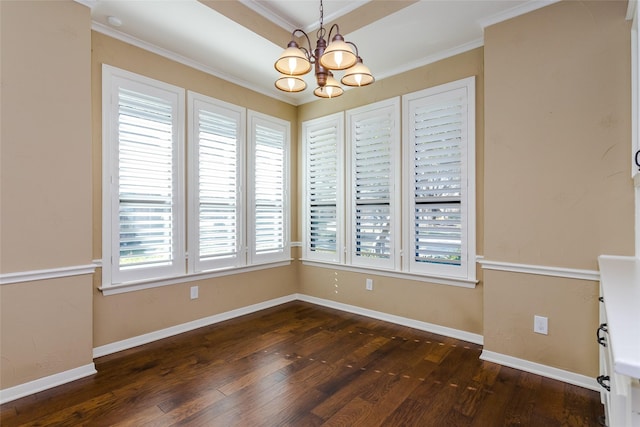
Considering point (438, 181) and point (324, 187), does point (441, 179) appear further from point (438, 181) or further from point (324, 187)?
point (324, 187)

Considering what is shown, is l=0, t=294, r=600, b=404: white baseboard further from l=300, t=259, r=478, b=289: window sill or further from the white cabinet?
the white cabinet

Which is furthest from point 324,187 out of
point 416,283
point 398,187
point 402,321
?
point 402,321

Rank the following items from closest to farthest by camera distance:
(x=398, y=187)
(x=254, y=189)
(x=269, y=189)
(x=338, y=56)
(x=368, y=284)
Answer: (x=338, y=56) < (x=398, y=187) < (x=368, y=284) < (x=254, y=189) < (x=269, y=189)

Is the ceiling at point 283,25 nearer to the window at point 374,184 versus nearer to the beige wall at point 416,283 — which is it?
the beige wall at point 416,283

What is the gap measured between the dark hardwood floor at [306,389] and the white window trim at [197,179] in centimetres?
83

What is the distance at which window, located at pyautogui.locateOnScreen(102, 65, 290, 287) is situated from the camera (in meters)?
2.88

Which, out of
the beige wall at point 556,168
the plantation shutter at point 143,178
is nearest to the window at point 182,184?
the plantation shutter at point 143,178

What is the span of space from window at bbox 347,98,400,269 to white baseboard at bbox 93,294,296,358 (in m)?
1.28

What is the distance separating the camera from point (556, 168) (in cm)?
243

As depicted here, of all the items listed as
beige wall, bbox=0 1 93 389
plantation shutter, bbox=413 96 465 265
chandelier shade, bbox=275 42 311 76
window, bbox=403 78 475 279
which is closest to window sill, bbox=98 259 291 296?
beige wall, bbox=0 1 93 389

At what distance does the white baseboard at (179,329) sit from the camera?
2.85 metres

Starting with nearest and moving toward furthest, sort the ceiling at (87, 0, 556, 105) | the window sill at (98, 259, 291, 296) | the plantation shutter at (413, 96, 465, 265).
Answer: the ceiling at (87, 0, 556, 105)
the window sill at (98, 259, 291, 296)
the plantation shutter at (413, 96, 465, 265)

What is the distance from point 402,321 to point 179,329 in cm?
242

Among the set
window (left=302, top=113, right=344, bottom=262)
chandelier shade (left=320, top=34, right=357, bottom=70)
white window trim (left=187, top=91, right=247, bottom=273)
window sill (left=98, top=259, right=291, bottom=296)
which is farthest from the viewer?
window (left=302, top=113, right=344, bottom=262)
